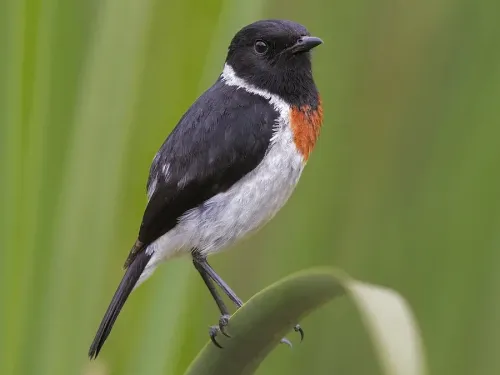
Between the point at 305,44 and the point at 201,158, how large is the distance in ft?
1.15

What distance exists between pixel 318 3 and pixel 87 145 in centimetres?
66

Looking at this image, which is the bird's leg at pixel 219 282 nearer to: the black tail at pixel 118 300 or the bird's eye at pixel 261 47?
the black tail at pixel 118 300

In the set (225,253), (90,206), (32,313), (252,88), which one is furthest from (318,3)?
(32,313)

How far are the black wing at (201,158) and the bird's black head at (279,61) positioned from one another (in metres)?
0.14

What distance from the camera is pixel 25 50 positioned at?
1.18 m

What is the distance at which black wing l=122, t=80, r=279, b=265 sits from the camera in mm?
1521

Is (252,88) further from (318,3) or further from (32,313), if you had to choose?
(32,313)

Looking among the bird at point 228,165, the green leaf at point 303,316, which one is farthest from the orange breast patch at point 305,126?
the green leaf at point 303,316

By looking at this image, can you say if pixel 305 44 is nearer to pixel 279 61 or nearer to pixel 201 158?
pixel 279 61

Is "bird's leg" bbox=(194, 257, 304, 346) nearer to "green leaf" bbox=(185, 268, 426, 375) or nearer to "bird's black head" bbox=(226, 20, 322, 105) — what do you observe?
"bird's black head" bbox=(226, 20, 322, 105)

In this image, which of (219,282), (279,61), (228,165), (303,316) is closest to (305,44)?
(279,61)

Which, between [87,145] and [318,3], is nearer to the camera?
[87,145]

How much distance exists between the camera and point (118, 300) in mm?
1368

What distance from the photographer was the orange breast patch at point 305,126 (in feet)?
5.37
